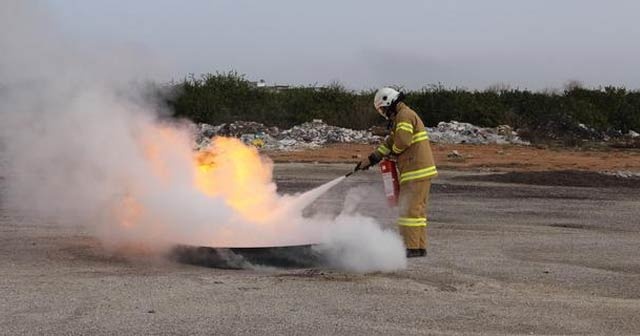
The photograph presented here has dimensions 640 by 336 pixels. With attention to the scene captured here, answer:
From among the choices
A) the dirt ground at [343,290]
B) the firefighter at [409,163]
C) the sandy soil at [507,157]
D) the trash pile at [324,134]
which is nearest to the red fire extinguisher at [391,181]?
the firefighter at [409,163]

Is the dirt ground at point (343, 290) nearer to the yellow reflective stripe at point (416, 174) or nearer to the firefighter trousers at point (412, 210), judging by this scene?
the firefighter trousers at point (412, 210)

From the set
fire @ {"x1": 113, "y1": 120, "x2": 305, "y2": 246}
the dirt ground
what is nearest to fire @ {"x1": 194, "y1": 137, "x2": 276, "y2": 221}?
fire @ {"x1": 113, "y1": 120, "x2": 305, "y2": 246}

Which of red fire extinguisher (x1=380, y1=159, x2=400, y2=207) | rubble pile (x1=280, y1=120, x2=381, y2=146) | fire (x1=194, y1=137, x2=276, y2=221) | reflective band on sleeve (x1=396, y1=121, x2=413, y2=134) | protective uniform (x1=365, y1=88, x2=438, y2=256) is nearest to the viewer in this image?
reflective band on sleeve (x1=396, y1=121, x2=413, y2=134)

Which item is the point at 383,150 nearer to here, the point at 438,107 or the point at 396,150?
the point at 396,150

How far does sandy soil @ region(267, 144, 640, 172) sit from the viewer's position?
2655cm

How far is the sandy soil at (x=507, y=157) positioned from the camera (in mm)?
26553

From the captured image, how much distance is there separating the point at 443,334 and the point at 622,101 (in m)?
46.2

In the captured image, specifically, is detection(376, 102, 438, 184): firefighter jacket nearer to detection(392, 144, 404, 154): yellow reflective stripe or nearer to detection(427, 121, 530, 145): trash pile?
detection(392, 144, 404, 154): yellow reflective stripe

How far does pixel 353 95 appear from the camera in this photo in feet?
159

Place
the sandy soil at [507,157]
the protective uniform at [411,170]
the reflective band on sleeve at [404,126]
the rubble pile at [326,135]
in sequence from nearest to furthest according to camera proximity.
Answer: the reflective band on sleeve at [404,126] < the protective uniform at [411,170] < the sandy soil at [507,157] < the rubble pile at [326,135]

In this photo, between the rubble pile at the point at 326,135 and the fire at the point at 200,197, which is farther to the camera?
the rubble pile at the point at 326,135

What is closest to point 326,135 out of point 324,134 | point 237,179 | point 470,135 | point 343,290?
point 324,134

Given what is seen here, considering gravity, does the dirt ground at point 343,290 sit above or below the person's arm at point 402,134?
below

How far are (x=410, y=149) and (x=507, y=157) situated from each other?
2213 cm
